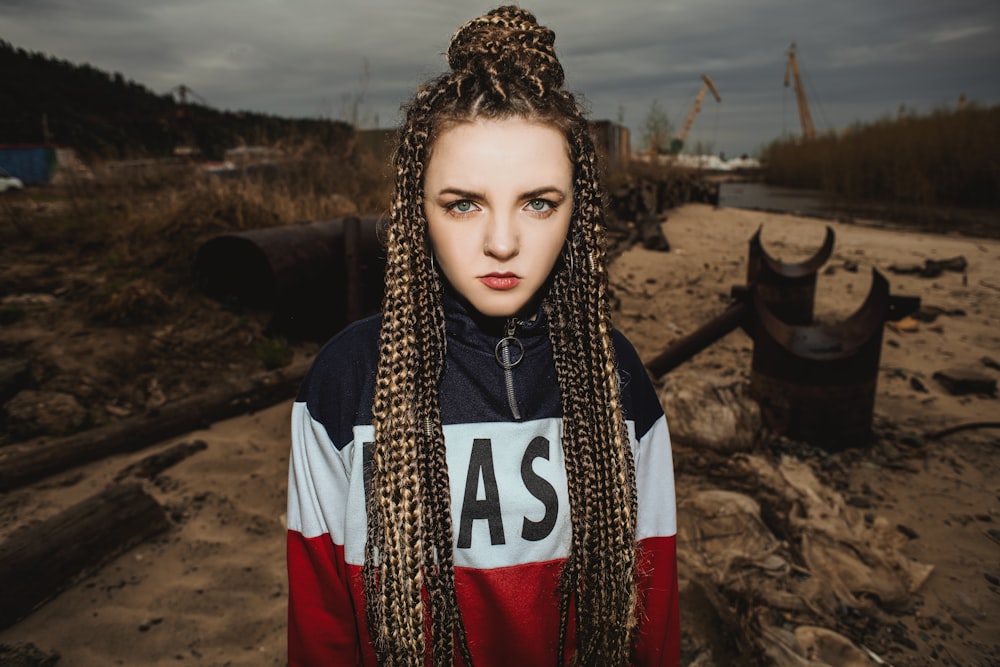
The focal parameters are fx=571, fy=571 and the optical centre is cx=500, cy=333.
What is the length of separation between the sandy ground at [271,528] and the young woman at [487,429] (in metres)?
1.27

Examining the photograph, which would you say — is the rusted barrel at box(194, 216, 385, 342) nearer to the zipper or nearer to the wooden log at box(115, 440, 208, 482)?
the wooden log at box(115, 440, 208, 482)

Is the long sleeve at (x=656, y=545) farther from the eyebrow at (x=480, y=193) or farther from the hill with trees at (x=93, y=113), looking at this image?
the hill with trees at (x=93, y=113)

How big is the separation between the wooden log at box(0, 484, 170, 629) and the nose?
2.80 m

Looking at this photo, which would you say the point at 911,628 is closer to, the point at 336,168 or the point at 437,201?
the point at 437,201

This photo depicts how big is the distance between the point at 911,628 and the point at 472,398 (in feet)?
8.49

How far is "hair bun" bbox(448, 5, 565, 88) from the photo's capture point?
127cm

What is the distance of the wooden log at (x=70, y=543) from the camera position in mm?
2551

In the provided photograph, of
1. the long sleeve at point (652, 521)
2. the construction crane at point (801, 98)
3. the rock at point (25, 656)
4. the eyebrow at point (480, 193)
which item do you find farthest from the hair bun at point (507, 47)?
the construction crane at point (801, 98)

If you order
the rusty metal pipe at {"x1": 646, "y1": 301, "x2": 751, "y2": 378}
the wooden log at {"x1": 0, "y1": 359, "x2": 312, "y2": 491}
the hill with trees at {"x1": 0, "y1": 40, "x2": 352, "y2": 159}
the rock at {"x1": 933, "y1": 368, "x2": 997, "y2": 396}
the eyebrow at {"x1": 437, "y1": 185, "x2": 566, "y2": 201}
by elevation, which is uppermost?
the hill with trees at {"x1": 0, "y1": 40, "x2": 352, "y2": 159}

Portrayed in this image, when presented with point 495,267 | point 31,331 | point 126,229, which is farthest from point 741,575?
point 126,229

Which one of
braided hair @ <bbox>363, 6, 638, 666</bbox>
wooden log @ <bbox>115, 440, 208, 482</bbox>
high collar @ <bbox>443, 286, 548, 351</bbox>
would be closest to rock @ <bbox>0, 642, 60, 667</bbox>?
wooden log @ <bbox>115, 440, 208, 482</bbox>

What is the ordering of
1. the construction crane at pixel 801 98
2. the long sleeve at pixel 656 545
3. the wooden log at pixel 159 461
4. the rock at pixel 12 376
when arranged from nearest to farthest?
1. the long sleeve at pixel 656 545
2. the wooden log at pixel 159 461
3. the rock at pixel 12 376
4. the construction crane at pixel 801 98

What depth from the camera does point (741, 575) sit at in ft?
8.87

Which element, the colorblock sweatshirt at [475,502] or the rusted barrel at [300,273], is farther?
the rusted barrel at [300,273]
